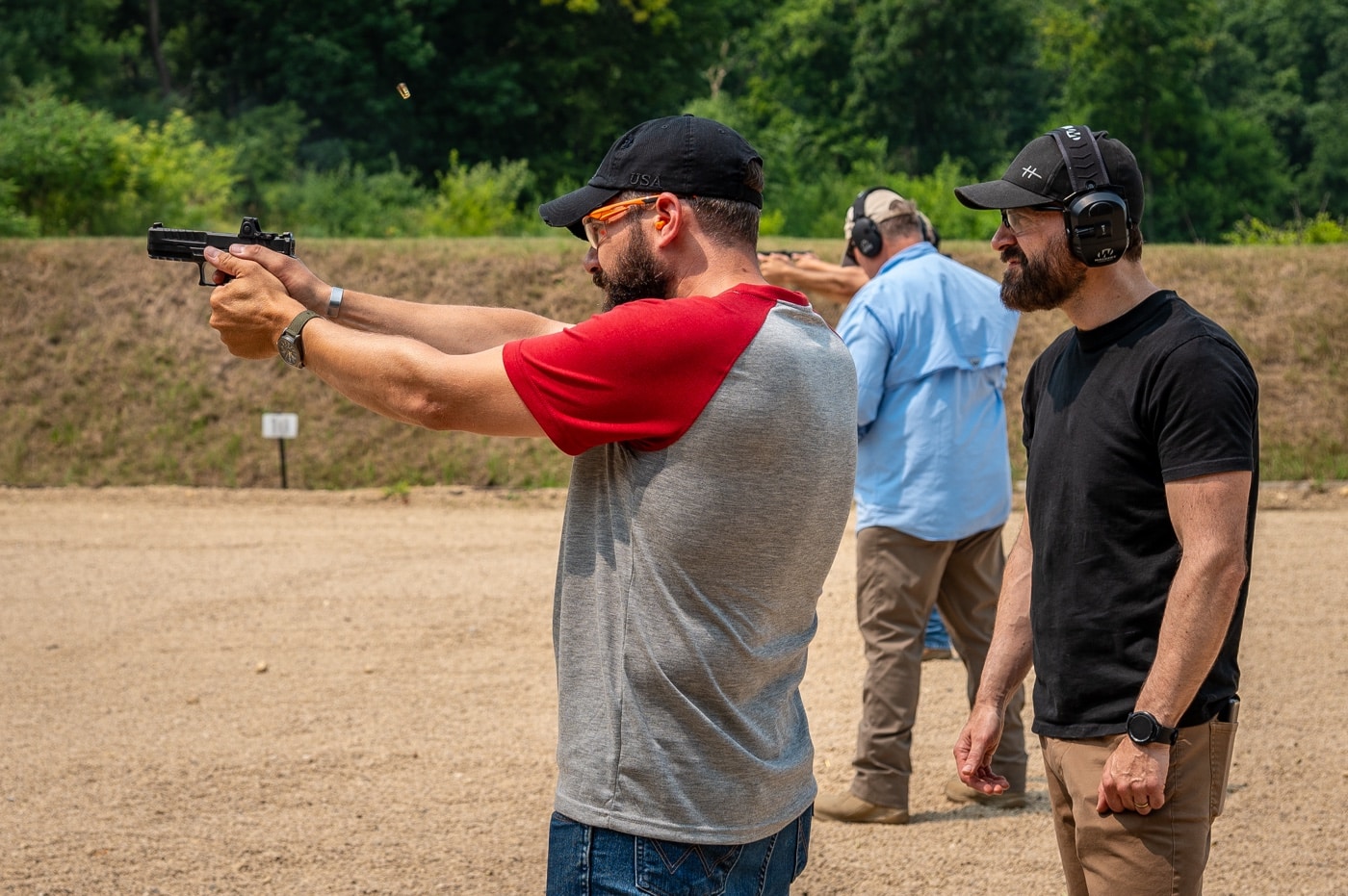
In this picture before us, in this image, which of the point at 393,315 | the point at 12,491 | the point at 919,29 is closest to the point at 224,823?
the point at 393,315

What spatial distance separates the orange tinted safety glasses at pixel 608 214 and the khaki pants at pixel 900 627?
9.68ft

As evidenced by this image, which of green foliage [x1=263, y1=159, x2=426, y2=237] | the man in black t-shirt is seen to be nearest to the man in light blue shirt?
the man in black t-shirt

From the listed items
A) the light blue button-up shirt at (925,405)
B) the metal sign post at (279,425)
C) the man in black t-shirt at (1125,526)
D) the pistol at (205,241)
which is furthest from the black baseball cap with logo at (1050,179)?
the metal sign post at (279,425)

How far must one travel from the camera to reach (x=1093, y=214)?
8.60 ft

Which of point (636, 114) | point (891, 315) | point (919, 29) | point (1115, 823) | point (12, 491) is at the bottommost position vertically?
point (12, 491)

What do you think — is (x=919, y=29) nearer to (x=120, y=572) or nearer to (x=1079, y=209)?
(x=120, y=572)

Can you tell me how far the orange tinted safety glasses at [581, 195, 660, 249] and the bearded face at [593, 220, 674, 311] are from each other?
A: 0.04m

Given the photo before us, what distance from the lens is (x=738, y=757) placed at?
2.18m

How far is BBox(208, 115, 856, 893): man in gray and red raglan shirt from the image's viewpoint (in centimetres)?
211

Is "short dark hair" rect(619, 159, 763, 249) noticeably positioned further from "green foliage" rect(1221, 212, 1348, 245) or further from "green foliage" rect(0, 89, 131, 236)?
"green foliage" rect(0, 89, 131, 236)

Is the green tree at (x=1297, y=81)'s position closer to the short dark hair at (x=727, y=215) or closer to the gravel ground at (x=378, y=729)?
the gravel ground at (x=378, y=729)

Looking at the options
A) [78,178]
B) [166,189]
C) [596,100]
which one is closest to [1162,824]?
[78,178]

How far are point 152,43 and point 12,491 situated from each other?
76.8ft

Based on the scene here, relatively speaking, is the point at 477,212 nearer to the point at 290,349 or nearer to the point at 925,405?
the point at 925,405
